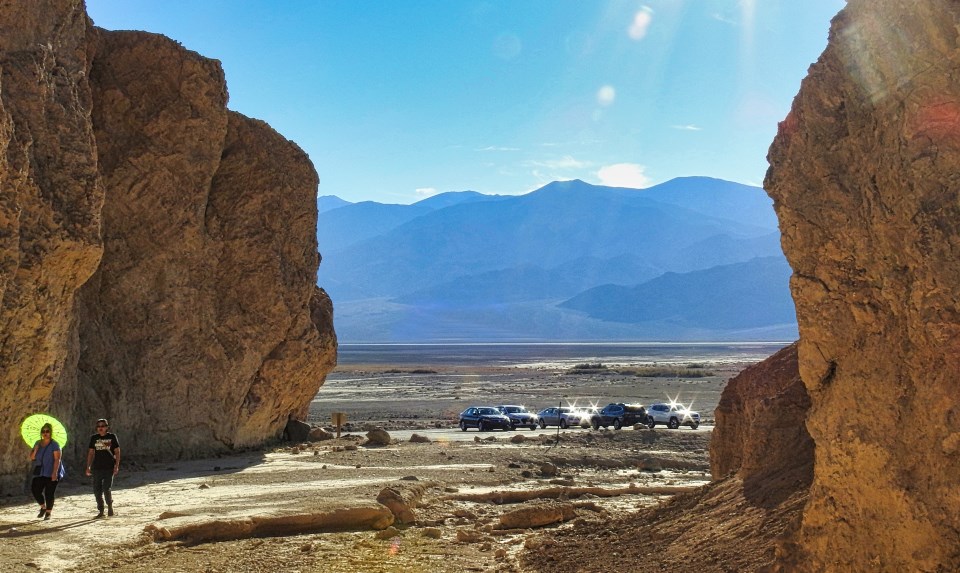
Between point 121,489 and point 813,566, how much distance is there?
14.9 metres

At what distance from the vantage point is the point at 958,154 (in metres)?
6.20

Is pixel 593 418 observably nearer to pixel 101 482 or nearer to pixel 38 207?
pixel 38 207

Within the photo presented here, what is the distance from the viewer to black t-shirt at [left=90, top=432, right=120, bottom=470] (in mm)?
13852

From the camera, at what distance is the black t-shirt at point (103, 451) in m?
13.9

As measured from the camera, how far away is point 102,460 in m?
13.8

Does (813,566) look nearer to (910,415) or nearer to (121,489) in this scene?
(910,415)

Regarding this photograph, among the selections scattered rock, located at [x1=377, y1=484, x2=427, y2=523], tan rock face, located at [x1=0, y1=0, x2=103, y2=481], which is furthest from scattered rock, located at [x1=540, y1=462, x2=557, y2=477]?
tan rock face, located at [x1=0, y1=0, x2=103, y2=481]

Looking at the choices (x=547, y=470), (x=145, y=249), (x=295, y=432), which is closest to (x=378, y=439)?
(x=295, y=432)

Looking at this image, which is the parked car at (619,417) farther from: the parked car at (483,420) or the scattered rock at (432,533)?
the scattered rock at (432,533)

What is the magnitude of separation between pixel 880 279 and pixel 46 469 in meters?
12.2

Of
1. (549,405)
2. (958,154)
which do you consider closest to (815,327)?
(958,154)

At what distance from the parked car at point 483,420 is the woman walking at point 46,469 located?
89.2 feet

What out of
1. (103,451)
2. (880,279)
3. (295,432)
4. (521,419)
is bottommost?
(521,419)

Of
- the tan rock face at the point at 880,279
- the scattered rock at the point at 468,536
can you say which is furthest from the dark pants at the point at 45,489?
the tan rock face at the point at 880,279
